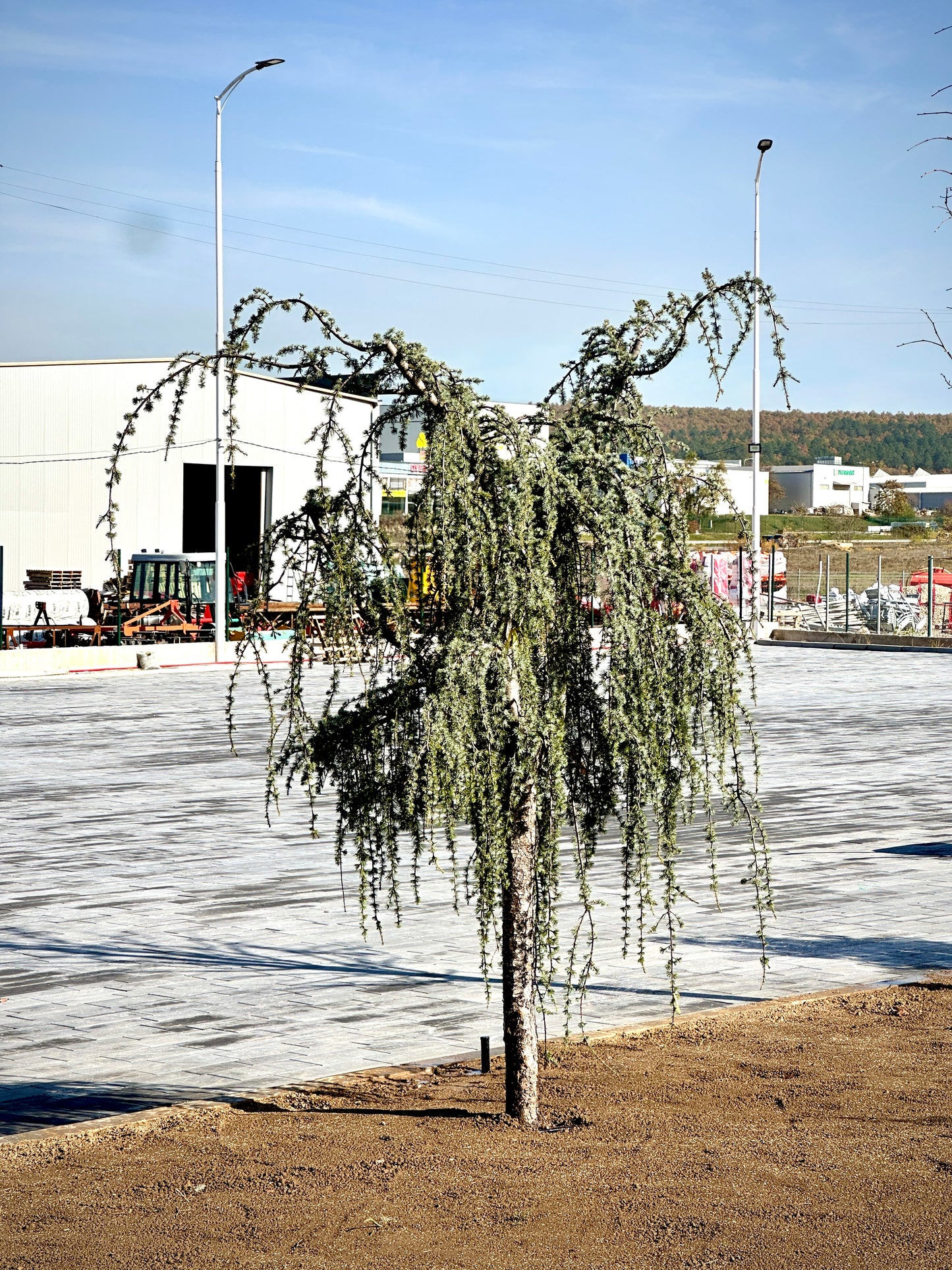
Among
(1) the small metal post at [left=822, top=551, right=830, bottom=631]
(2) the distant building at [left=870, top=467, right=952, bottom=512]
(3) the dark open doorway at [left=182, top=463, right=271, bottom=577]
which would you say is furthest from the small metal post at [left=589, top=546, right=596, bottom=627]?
(2) the distant building at [left=870, top=467, right=952, bottom=512]

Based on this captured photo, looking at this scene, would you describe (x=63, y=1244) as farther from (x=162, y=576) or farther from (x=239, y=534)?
(x=239, y=534)

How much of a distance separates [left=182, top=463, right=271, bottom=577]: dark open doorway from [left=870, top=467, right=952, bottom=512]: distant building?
128 m

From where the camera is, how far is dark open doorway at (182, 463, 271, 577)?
4716 centimetres

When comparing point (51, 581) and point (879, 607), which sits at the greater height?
point (51, 581)

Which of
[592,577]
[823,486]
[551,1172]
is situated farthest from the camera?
[823,486]

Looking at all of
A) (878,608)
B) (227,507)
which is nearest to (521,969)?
(878,608)

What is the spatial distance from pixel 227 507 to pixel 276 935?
42.8 meters

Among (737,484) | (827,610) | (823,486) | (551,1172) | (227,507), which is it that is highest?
(823,486)

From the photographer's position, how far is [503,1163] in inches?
178

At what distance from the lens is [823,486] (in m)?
A: 158

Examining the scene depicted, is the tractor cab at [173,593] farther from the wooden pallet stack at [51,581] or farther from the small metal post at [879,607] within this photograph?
the small metal post at [879,607]

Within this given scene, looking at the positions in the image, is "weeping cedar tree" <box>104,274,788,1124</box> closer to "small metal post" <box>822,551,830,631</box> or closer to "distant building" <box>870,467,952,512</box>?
"small metal post" <box>822,551,830,631</box>

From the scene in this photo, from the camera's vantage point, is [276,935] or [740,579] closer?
[276,935]

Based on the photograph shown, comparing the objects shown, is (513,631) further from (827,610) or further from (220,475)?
(827,610)
